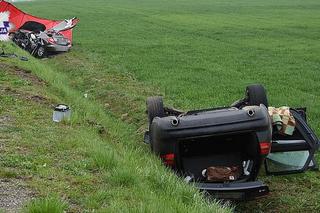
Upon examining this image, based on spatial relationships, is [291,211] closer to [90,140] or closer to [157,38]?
[90,140]

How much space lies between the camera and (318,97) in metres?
11.9

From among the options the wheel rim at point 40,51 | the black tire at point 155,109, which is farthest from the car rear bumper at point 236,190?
the wheel rim at point 40,51

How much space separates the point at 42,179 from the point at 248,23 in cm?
2997

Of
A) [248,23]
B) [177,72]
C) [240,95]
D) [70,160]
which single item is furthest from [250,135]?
[248,23]

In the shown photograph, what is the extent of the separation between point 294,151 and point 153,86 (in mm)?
6389

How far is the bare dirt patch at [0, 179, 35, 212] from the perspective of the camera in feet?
15.4

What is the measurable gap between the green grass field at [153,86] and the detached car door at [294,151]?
145mm

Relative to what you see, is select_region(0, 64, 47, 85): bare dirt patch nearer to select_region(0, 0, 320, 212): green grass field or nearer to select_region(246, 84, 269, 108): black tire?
select_region(0, 0, 320, 212): green grass field

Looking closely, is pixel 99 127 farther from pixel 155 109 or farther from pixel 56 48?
pixel 56 48

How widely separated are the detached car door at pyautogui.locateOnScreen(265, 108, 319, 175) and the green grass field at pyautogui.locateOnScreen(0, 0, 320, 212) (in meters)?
0.15

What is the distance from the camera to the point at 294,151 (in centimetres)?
739

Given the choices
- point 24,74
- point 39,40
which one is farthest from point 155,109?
point 39,40

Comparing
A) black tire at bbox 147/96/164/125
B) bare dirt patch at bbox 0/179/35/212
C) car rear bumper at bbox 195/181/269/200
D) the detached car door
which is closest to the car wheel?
black tire at bbox 147/96/164/125

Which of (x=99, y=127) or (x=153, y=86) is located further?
(x=153, y=86)
